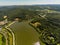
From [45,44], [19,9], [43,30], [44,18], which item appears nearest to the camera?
[45,44]

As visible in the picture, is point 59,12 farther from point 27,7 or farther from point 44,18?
point 27,7

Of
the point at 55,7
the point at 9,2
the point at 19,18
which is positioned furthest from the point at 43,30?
the point at 9,2

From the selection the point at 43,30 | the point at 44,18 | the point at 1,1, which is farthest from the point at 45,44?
the point at 1,1

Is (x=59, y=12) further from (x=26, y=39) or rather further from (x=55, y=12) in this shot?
(x=26, y=39)

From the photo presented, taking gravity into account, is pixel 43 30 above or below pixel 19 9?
below

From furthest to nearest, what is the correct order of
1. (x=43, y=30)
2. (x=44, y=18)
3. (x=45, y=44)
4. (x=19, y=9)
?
1. (x=19, y=9)
2. (x=44, y=18)
3. (x=43, y=30)
4. (x=45, y=44)

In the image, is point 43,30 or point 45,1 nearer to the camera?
point 43,30

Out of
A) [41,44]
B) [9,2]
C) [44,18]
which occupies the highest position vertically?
[9,2]
